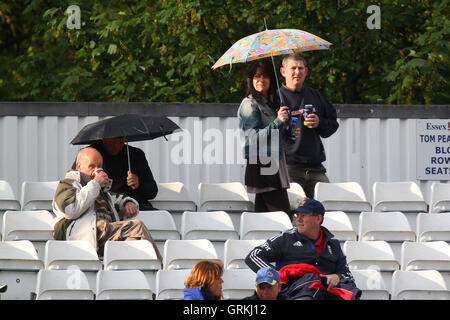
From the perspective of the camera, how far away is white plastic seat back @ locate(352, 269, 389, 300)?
353 inches

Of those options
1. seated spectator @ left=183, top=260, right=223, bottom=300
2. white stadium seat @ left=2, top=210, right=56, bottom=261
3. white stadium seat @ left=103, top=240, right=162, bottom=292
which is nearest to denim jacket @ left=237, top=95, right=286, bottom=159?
white stadium seat @ left=103, top=240, right=162, bottom=292

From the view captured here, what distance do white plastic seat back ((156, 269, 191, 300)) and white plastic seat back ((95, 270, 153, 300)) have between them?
3.2 inches

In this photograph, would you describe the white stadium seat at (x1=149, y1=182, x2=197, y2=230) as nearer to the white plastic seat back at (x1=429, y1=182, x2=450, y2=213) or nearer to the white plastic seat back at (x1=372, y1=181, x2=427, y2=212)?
the white plastic seat back at (x1=372, y1=181, x2=427, y2=212)

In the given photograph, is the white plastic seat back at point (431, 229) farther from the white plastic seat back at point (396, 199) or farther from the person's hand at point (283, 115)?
the person's hand at point (283, 115)

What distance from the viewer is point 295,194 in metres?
10.9

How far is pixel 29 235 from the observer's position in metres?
9.82

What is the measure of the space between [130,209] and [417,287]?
2.47m

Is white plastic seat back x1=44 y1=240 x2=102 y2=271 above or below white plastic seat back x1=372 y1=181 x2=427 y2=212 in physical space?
below

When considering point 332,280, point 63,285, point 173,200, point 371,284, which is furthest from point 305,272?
point 173,200

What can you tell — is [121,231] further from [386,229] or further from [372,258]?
[386,229]

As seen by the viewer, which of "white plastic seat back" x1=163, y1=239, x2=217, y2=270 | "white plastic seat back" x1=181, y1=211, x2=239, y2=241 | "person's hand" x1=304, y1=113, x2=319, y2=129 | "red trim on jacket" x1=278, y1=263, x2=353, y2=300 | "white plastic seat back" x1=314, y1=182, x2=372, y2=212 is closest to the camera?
"red trim on jacket" x1=278, y1=263, x2=353, y2=300
